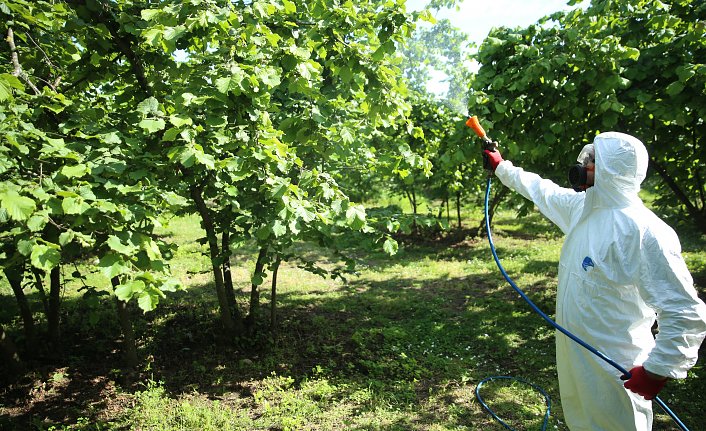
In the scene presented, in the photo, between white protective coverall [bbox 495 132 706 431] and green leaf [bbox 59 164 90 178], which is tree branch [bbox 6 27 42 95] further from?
white protective coverall [bbox 495 132 706 431]

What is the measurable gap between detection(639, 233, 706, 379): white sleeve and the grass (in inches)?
71.0

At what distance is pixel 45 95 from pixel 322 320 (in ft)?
12.4

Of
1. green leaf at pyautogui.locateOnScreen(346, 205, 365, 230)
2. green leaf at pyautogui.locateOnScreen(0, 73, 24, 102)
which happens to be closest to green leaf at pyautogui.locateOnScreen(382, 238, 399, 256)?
green leaf at pyautogui.locateOnScreen(346, 205, 365, 230)

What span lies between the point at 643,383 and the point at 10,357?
4.76 metres

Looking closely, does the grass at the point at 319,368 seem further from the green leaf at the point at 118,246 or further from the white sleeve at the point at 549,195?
the white sleeve at the point at 549,195

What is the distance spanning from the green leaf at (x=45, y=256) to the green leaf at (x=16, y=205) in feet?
0.57

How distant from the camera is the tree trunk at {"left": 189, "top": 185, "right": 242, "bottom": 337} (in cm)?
400

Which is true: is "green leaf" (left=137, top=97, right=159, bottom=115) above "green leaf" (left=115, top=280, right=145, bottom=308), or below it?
above

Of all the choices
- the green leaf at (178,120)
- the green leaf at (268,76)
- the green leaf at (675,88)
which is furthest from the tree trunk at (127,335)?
the green leaf at (675,88)

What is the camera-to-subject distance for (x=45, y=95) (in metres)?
2.81

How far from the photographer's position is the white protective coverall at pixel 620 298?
1866 millimetres

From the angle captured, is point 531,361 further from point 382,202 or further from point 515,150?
point 382,202

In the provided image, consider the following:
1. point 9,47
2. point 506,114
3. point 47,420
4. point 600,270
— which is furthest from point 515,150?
point 47,420

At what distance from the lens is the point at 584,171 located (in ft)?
7.50
